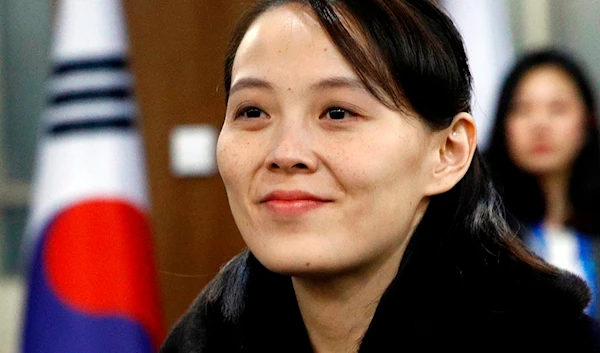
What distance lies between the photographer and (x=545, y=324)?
5.28 ft

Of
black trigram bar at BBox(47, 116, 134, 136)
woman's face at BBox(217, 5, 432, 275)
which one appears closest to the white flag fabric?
black trigram bar at BBox(47, 116, 134, 136)

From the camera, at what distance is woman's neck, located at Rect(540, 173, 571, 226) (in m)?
3.09

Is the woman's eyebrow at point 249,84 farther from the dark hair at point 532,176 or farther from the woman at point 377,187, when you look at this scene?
the dark hair at point 532,176

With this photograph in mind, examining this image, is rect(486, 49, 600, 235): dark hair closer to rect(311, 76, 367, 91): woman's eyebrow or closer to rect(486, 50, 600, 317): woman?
rect(486, 50, 600, 317): woman

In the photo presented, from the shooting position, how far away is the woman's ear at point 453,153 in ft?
5.60

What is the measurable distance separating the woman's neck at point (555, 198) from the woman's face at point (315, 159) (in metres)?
1.51

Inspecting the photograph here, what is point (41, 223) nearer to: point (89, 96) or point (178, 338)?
point (89, 96)

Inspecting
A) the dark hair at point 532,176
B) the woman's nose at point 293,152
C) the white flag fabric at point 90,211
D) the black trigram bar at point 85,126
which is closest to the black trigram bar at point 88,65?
the white flag fabric at point 90,211

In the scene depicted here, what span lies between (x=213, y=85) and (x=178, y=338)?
201cm

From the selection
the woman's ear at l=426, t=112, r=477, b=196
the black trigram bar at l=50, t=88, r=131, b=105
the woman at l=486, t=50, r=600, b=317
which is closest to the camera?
the woman's ear at l=426, t=112, r=477, b=196

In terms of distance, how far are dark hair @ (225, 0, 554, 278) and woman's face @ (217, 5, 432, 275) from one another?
0.03m

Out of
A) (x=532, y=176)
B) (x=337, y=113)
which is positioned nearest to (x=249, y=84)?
(x=337, y=113)

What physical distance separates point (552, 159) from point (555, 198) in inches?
4.3

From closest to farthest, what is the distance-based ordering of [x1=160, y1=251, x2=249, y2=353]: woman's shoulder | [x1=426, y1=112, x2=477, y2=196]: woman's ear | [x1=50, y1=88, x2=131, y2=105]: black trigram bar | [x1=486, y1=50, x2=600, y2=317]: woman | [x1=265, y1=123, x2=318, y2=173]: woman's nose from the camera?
[x1=265, y1=123, x2=318, y2=173]: woman's nose < [x1=426, y1=112, x2=477, y2=196]: woman's ear < [x1=160, y1=251, x2=249, y2=353]: woman's shoulder < [x1=486, y1=50, x2=600, y2=317]: woman < [x1=50, y1=88, x2=131, y2=105]: black trigram bar
